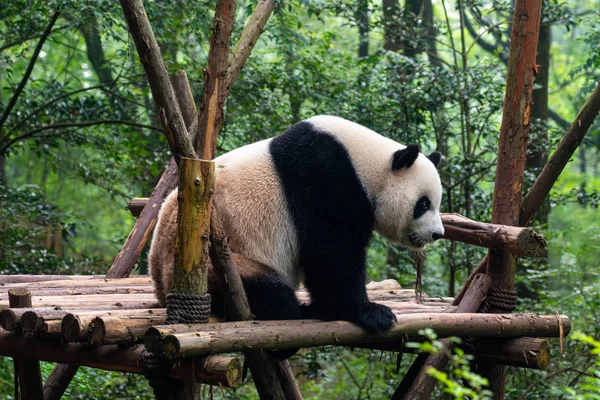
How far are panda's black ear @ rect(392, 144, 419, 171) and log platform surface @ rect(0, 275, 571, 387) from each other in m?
0.82

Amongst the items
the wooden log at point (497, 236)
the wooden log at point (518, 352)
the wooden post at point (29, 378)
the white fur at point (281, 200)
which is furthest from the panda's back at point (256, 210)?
the wooden post at point (29, 378)

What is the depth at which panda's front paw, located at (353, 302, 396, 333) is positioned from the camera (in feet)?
12.0

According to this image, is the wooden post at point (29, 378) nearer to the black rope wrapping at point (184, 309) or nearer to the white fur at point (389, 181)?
the black rope wrapping at point (184, 309)

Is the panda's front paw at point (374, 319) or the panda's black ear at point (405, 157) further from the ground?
the panda's black ear at point (405, 157)

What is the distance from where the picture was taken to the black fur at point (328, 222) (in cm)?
374

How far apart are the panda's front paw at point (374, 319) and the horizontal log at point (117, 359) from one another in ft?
3.02

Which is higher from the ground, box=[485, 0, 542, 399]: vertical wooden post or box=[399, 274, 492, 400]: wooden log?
box=[485, 0, 542, 399]: vertical wooden post

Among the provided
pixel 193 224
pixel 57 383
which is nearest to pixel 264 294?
pixel 193 224

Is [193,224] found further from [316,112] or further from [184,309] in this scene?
[316,112]

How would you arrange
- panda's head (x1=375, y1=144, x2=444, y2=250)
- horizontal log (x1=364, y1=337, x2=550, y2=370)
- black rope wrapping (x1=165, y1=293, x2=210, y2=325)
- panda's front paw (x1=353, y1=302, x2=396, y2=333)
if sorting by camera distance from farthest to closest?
horizontal log (x1=364, y1=337, x2=550, y2=370)
panda's head (x1=375, y1=144, x2=444, y2=250)
panda's front paw (x1=353, y1=302, x2=396, y2=333)
black rope wrapping (x1=165, y1=293, x2=210, y2=325)

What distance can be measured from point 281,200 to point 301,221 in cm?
15

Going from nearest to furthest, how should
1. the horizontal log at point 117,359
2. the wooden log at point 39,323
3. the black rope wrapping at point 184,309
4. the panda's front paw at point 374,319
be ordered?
the horizontal log at point 117,359
the black rope wrapping at point 184,309
the wooden log at point 39,323
the panda's front paw at point 374,319

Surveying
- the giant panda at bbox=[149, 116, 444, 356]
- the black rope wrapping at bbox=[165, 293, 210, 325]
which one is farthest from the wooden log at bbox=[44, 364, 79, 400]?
the black rope wrapping at bbox=[165, 293, 210, 325]

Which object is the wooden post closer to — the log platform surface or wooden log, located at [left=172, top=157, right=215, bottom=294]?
the log platform surface
